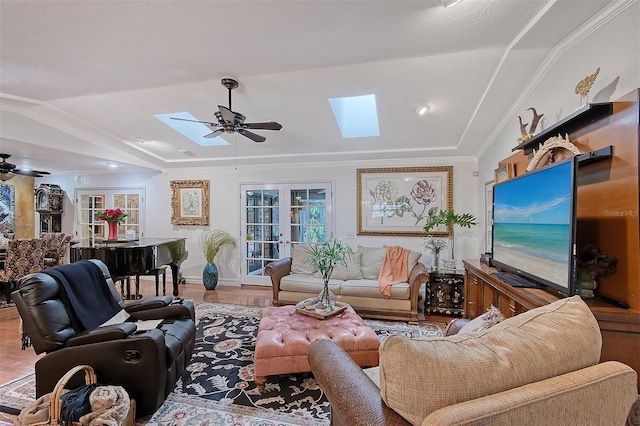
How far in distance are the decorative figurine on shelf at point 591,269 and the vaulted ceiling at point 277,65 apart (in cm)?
137

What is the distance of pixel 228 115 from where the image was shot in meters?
2.87

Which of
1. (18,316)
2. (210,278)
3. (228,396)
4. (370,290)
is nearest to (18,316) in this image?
(18,316)

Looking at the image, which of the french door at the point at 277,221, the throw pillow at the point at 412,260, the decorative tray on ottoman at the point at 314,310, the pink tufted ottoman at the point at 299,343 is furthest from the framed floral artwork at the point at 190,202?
the throw pillow at the point at 412,260

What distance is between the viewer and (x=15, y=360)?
8.87 feet

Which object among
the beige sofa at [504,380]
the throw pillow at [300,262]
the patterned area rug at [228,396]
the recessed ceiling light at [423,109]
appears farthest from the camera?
the throw pillow at [300,262]

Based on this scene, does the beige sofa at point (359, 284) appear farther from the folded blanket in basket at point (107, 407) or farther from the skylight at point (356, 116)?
the folded blanket in basket at point (107, 407)

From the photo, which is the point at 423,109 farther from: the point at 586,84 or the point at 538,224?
the point at 538,224

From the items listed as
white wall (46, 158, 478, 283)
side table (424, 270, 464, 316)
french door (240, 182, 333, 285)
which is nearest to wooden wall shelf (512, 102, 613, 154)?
side table (424, 270, 464, 316)

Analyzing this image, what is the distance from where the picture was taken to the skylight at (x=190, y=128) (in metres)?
4.08

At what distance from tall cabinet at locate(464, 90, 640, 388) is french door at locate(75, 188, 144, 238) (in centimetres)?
679

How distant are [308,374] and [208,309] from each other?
2.28 metres

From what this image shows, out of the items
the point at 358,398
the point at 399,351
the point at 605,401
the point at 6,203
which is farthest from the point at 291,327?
the point at 6,203

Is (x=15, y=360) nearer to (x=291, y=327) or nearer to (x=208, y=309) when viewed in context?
(x=208, y=309)

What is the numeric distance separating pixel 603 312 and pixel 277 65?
2846mm
